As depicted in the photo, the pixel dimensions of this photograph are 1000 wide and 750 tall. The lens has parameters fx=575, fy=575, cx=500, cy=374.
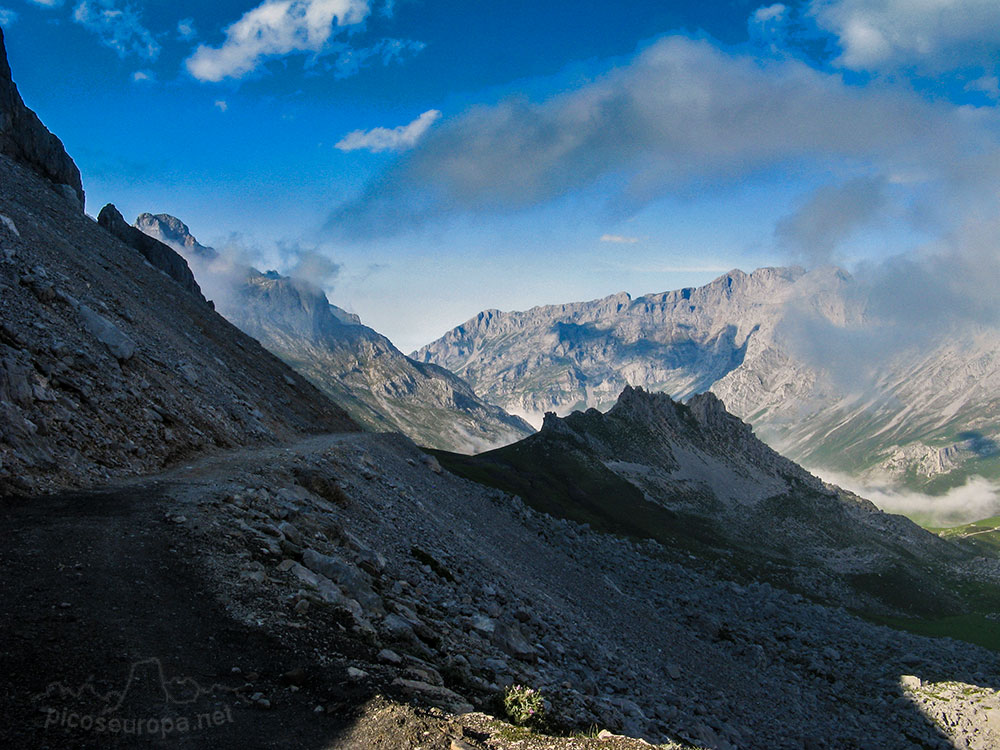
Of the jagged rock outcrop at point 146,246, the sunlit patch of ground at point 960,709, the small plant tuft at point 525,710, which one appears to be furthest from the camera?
the jagged rock outcrop at point 146,246

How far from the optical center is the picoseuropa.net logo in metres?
10.2

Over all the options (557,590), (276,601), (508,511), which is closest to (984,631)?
(508,511)

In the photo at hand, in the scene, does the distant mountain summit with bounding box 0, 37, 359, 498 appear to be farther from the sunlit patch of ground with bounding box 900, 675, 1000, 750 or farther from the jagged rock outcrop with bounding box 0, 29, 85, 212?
the sunlit patch of ground with bounding box 900, 675, 1000, 750

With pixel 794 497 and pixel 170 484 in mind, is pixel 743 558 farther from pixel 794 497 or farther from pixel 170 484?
pixel 170 484

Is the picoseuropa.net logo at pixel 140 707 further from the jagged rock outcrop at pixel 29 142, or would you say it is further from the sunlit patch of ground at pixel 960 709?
the jagged rock outcrop at pixel 29 142

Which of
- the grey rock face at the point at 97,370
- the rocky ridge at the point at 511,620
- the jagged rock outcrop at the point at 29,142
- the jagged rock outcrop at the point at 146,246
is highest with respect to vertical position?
the jagged rock outcrop at the point at 29,142

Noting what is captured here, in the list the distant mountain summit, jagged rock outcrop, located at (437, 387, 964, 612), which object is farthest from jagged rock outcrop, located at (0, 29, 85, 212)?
jagged rock outcrop, located at (437, 387, 964, 612)

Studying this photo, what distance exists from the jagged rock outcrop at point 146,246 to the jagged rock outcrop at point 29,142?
15.5ft

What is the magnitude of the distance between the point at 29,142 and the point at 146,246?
20.0 meters

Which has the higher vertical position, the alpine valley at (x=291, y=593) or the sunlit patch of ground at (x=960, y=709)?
the alpine valley at (x=291, y=593)

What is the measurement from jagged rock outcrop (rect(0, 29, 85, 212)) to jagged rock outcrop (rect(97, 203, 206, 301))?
15.5 feet

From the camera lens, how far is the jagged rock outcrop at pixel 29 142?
235ft

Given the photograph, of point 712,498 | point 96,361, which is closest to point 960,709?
point 96,361

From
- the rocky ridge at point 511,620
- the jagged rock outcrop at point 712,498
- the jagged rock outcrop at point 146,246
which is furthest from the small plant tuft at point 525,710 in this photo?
the jagged rock outcrop at point 712,498
